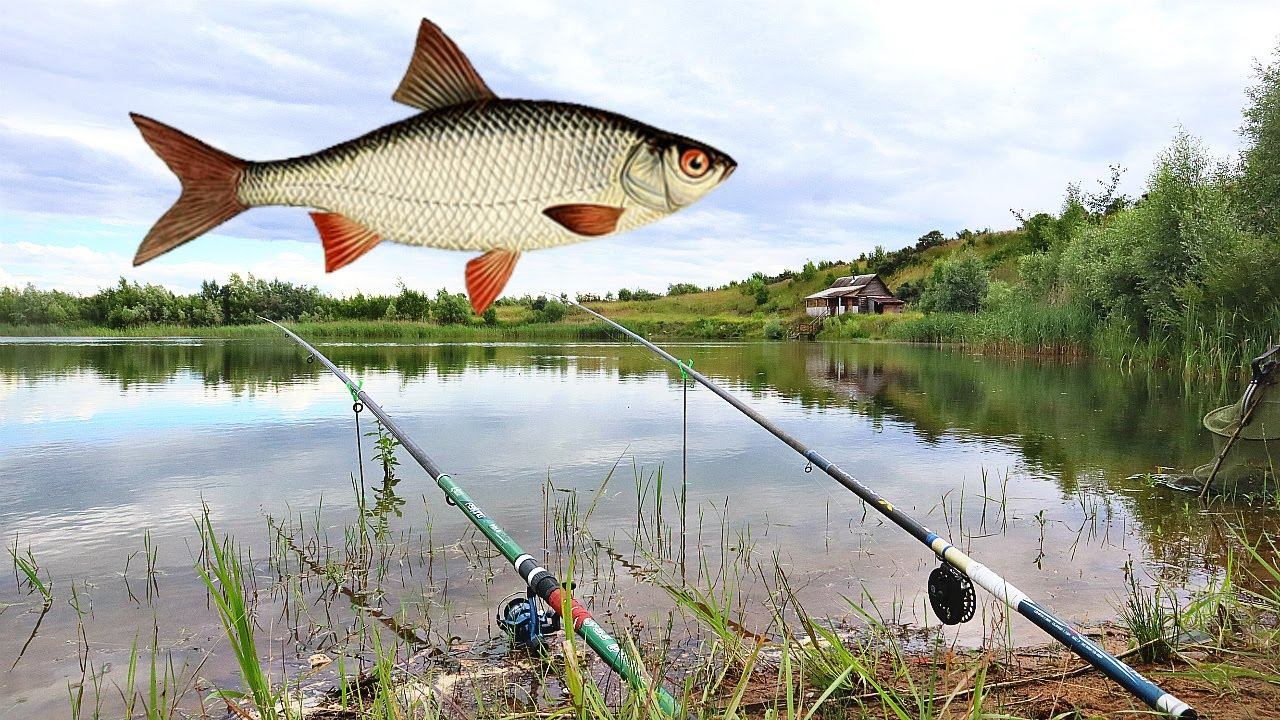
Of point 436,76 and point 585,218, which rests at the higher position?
point 436,76

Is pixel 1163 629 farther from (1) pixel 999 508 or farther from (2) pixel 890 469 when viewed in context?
(2) pixel 890 469

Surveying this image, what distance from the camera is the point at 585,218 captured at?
3.43 ft

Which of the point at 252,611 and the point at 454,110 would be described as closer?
the point at 454,110

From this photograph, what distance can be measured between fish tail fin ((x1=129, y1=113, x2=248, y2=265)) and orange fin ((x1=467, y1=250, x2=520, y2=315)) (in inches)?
13.7

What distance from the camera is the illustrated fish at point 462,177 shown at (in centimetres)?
104

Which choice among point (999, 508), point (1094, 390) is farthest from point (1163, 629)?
point (1094, 390)

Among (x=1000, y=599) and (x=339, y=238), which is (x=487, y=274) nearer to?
(x=339, y=238)

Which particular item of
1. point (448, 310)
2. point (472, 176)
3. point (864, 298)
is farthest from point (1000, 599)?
point (864, 298)

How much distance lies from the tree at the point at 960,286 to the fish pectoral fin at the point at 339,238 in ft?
247

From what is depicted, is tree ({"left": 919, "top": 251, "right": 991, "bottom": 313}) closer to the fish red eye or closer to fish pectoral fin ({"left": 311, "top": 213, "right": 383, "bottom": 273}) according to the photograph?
the fish red eye

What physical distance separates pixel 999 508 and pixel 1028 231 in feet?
239

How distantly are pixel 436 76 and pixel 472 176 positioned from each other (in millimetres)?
229

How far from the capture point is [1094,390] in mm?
26828

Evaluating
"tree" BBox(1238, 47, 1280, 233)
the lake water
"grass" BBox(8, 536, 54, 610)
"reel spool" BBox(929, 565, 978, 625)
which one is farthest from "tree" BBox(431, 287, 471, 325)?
"tree" BBox(1238, 47, 1280, 233)
